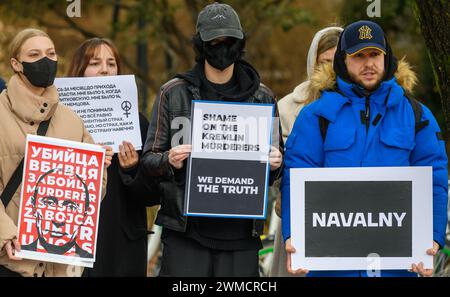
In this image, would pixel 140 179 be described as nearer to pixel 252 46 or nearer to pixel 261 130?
pixel 261 130

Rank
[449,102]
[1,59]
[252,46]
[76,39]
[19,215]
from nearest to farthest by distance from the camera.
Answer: [19,215]
[449,102]
[252,46]
[1,59]
[76,39]

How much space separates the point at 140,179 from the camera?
662 centimetres

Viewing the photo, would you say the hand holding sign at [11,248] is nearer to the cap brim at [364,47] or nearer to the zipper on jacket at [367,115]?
the zipper on jacket at [367,115]

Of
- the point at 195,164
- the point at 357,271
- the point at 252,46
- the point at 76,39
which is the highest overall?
the point at 76,39

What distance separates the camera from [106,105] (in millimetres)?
6785

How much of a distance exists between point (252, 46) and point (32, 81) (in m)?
9.04

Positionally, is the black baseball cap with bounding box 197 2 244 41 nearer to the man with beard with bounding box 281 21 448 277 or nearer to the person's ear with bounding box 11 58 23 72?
the man with beard with bounding box 281 21 448 277

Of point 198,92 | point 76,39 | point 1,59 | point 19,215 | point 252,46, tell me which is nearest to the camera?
point 19,215

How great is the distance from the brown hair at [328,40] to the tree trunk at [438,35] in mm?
749

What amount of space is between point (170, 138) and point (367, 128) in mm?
Result: 1174

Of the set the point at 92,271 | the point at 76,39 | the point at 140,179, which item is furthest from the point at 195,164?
the point at 76,39

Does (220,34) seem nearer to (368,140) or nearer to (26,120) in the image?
(368,140)

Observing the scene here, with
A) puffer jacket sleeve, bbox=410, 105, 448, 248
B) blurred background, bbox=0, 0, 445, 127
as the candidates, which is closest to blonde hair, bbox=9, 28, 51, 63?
puffer jacket sleeve, bbox=410, 105, 448, 248

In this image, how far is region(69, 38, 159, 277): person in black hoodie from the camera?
671 cm
